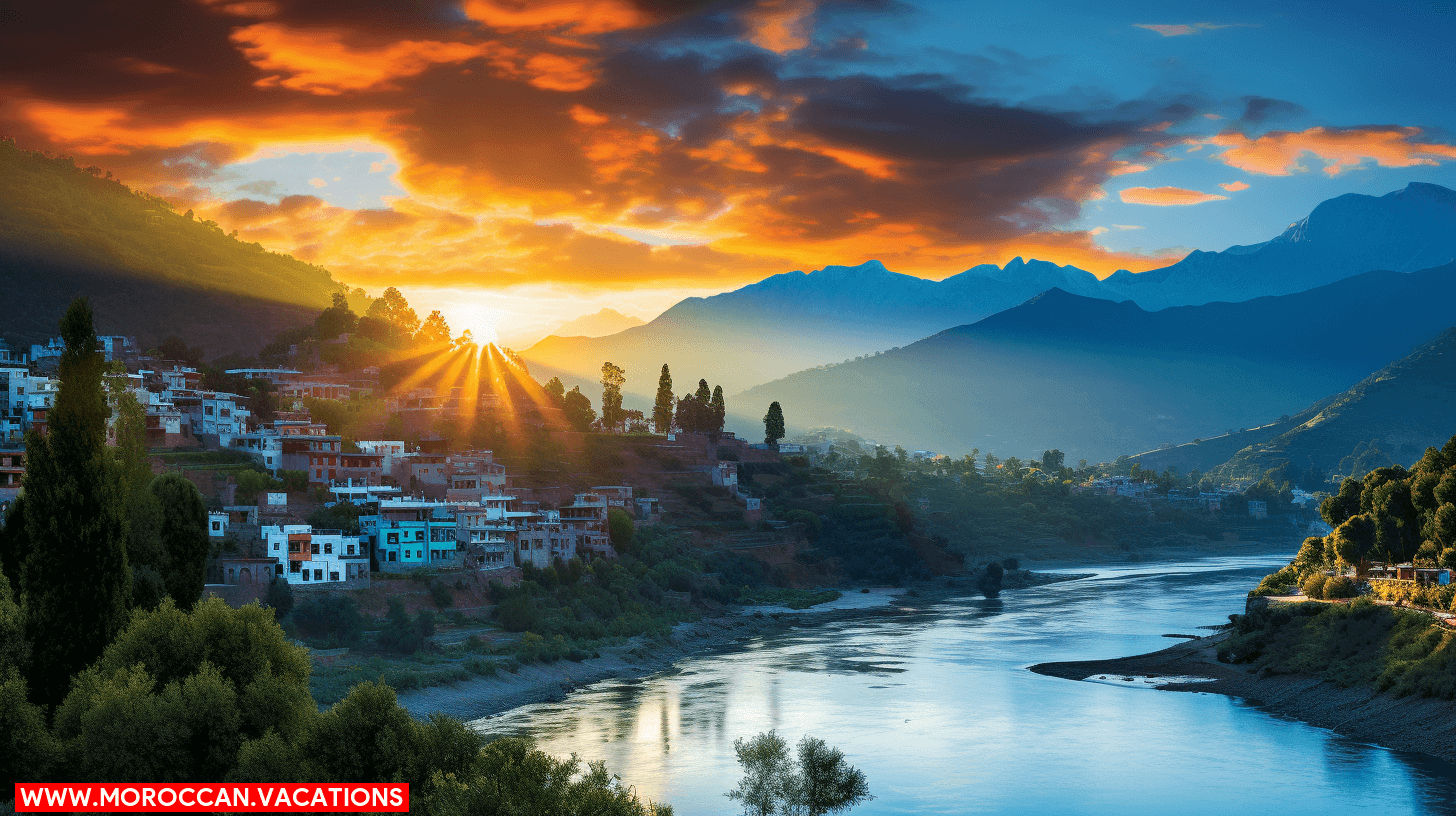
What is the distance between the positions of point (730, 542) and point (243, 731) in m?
86.3

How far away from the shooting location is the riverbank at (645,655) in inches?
2357

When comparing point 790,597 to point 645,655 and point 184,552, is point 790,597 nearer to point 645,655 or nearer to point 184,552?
point 645,655

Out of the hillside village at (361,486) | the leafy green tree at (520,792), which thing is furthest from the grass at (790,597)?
the leafy green tree at (520,792)

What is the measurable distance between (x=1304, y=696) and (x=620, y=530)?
5240cm

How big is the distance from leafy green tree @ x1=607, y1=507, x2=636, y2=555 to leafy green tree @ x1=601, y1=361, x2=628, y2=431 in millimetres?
34858

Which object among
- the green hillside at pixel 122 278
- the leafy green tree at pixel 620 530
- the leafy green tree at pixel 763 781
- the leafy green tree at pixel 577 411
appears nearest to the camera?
the leafy green tree at pixel 763 781

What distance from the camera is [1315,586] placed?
70.8 metres

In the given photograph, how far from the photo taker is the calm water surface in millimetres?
44094

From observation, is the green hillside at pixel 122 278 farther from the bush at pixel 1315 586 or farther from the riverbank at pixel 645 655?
the bush at pixel 1315 586

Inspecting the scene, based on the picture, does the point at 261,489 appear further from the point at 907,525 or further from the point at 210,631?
the point at 907,525

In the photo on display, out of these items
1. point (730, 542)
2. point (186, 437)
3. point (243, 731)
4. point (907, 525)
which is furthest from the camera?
point (907, 525)

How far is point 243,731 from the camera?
27219mm

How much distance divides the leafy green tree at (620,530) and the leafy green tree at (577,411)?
108ft

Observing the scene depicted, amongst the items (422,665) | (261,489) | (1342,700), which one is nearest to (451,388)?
(261,489)
